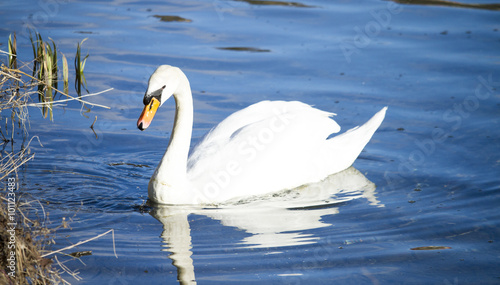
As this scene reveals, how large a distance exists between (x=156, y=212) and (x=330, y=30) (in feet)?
21.7

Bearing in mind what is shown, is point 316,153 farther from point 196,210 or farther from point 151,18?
point 151,18

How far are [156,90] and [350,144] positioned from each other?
2.47 meters

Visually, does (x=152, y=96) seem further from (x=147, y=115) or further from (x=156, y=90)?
(x=147, y=115)

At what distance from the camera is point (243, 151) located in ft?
21.0

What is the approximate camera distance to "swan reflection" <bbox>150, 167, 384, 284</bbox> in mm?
5297

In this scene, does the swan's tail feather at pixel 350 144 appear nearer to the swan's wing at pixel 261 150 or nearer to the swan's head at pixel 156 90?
the swan's wing at pixel 261 150

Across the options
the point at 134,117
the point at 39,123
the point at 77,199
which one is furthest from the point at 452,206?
the point at 39,123

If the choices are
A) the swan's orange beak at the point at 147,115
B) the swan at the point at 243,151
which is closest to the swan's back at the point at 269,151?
the swan at the point at 243,151

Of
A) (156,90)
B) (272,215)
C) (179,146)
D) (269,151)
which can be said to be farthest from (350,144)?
(156,90)

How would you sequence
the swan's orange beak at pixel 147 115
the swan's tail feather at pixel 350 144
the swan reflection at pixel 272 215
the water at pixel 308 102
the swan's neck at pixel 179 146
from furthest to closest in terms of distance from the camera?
1. the swan's tail feather at pixel 350 144
2. the swan's neck at pixel 179 146
3. the swan's orange beak at pixel 147 115
4. the swan reflection at pixel 272 215
5. the water at pixel 308 102

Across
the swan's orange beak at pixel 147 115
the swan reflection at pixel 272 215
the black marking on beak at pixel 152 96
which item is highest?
the black marking on beak at pixel 152 96

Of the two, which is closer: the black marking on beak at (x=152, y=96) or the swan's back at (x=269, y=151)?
the black marking on beak at (x=152, y=96)

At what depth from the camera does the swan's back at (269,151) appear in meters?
6.24

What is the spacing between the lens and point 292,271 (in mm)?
4855
